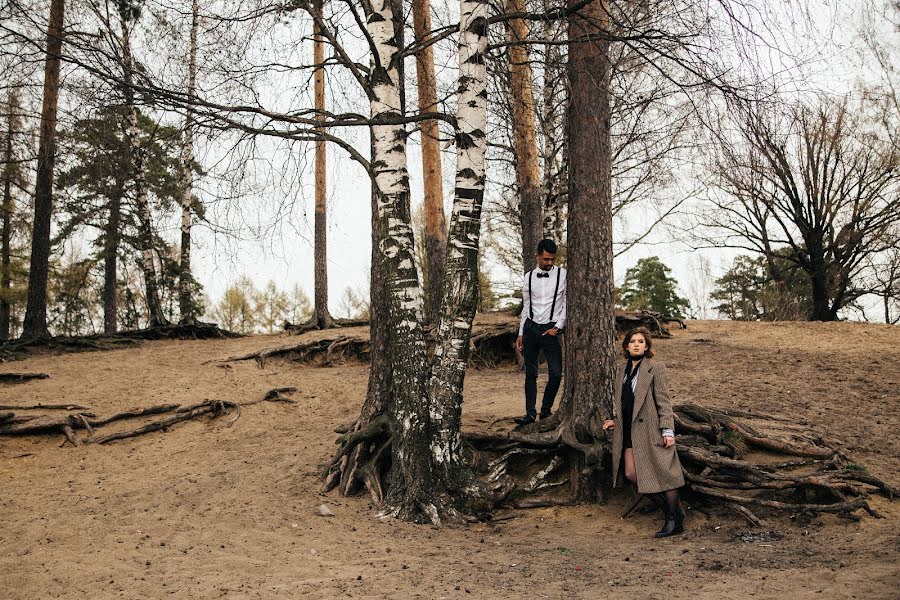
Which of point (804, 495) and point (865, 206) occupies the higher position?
point (865, 206)

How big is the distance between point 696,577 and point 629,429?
1685 millimetres

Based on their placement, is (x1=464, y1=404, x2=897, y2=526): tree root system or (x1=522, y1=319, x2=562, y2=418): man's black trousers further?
(x1=522, y1=319, x2=562, y2=418): man's black trousers

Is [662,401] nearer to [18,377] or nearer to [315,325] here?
[18,377]

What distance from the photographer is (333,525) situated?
6371 mm

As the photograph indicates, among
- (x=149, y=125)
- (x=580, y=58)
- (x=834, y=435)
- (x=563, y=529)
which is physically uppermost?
(x=149, y=125)

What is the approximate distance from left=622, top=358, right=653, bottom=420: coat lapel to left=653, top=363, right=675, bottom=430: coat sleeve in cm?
5

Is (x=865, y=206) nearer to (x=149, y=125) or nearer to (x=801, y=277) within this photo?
Result: (x=801, y=277)

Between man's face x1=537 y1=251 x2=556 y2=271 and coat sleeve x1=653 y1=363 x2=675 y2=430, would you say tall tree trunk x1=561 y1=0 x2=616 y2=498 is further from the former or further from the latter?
coat sleeve x1=653 y1=363 x2=675 y2=430

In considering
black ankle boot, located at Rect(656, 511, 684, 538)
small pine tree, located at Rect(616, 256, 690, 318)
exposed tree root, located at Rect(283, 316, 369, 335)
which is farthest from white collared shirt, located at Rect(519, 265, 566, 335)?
small pine tree, located at Rect(616, 256, 690, 318)

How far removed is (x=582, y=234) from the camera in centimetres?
738

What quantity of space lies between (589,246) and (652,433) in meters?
2.24

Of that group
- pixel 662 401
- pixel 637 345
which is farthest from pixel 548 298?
pixel 662 401

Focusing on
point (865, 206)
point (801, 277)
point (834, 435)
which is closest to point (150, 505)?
point (834, 435)

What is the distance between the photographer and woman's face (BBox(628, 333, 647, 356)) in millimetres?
6004
